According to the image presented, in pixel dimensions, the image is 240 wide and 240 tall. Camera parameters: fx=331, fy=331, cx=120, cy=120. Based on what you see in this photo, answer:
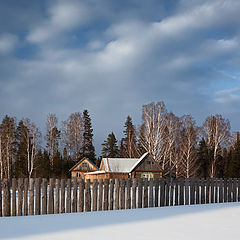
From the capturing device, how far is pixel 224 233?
7.25 metres

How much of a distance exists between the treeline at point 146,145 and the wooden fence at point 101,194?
2878cm

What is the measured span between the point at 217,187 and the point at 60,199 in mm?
7359

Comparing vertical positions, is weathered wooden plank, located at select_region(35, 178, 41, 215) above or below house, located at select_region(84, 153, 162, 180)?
above

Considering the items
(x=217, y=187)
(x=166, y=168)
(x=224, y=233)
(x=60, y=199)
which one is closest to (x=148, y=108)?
(x=166, y=168)

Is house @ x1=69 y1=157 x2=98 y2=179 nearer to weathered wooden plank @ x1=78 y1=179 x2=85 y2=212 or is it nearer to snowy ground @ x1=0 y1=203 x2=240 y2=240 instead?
weathered wooden plank @ x1=78 y1=179 x2=85 y2=212

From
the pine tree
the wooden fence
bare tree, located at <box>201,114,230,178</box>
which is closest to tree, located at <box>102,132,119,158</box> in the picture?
the pine tree

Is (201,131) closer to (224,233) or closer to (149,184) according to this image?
(149,184)

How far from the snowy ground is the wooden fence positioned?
0.57m

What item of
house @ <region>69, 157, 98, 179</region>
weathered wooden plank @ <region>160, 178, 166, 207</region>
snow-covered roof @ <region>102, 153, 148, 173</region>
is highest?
weathered wooden plank @ <region>160, 178, 166, 207</region>

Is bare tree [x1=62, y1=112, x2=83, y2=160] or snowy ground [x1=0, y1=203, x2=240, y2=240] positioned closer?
snowy ground [x1=0, y1=203, x2=240, y2=240]

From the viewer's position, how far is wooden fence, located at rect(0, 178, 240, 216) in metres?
10.2

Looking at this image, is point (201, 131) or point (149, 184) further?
point (201, 131)

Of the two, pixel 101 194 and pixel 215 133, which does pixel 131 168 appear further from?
pixel 101 194

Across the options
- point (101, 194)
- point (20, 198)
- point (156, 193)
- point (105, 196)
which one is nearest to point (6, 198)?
point (20, 198)
